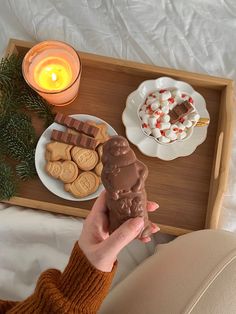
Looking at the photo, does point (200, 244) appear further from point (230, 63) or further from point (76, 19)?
point (76, 19)

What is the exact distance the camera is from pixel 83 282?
0.69 m

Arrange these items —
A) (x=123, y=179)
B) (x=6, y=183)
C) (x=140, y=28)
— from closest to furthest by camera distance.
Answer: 1. (x=123, y=179)
2. (x=6, y=183)
3. (x=140, y=28)

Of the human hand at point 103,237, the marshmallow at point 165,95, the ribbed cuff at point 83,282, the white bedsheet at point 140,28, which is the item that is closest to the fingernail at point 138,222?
the human hand at point 103,237

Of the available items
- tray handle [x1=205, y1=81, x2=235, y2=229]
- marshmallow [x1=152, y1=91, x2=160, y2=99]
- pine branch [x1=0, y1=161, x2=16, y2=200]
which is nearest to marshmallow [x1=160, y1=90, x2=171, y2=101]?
marshmallow [x1=152, y1=91, x2=160, y2=99]

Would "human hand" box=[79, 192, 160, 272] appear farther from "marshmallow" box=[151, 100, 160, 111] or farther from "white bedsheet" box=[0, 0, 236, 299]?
"white bedsheet" box=[0, 0, 236, 299]

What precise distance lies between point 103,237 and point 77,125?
0.99 feet

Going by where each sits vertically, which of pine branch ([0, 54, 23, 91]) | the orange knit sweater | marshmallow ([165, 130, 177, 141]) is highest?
pine branch ([0, 54, 23, 91])

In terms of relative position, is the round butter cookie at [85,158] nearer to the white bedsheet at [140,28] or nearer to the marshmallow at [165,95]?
the marshmallow at [165,95]

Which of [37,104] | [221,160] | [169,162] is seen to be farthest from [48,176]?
[221,160]

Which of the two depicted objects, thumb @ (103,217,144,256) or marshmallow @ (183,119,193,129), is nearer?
thumb @ (103,217,144,256)

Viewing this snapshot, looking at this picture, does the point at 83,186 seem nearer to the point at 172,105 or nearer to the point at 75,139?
the point at 75,139

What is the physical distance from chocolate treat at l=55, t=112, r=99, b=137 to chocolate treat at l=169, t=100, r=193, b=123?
166mm

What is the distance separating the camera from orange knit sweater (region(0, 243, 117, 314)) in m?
0.69

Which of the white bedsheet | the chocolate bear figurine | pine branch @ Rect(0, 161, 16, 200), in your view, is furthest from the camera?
the white bedsheet
